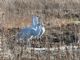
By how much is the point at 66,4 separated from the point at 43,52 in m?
4.58

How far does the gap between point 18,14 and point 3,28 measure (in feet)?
5.70

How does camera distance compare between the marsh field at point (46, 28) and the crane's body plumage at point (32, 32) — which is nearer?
the marsh field at point (46, 28)

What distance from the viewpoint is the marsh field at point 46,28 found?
568 cm

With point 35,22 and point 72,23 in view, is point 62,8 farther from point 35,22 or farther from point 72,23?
point 35,22

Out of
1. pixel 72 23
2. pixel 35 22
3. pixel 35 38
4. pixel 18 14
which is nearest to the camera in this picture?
pixel 35 38

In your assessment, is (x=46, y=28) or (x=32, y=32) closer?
(x=32, y=32)

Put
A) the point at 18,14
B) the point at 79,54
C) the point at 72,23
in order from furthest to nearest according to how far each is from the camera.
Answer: the point at 18,14
the point at 72,23
the point at 79,54

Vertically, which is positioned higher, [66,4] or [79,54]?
[66,4]

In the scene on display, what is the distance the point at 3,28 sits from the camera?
24.8 ft

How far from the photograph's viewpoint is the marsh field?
5679 millimetres

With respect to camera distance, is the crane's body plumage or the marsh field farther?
the crane's body plumage

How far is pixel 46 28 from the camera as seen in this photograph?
798 centimetres

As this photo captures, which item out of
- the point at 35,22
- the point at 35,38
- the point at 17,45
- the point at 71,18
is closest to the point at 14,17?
the point at 71,18

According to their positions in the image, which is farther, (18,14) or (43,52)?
(18,14)
